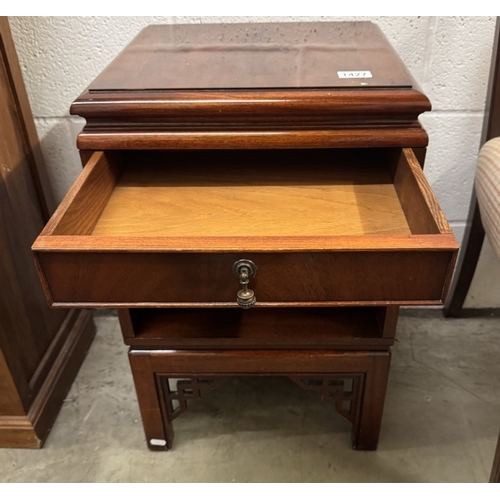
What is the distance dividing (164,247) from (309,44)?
46 cm

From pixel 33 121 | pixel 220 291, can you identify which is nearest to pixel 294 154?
pixel 220 291

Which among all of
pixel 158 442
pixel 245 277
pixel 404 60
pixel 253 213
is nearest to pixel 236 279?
pixel 245 277

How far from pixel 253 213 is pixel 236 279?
147 mm

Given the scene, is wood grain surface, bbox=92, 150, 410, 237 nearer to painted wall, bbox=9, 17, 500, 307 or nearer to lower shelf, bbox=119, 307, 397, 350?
lower shelf, bbox=119, 307, 397, 350

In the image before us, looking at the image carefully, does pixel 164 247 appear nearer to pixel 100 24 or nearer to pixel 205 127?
pixel 205 127

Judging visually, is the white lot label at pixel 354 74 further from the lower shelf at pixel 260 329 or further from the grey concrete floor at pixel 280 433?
the grey concrete floor at pixel 280 433

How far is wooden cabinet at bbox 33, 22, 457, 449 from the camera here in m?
0.54

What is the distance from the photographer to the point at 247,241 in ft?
1.75

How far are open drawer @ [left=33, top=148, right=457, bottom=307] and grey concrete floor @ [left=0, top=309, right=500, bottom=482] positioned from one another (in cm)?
45

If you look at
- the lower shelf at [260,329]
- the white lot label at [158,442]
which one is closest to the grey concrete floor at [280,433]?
the white lot label at [158,442]

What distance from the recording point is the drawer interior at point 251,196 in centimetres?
64

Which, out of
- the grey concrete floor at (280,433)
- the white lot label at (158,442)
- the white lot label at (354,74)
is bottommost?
the grey concrete floor at (280,433)

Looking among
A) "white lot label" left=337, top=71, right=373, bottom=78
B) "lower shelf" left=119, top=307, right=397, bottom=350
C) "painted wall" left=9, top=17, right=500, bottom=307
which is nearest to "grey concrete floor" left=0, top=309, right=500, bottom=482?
"lower shelf" left=119, top=307, right=397, bottom=350

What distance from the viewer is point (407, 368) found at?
1.09 meters
